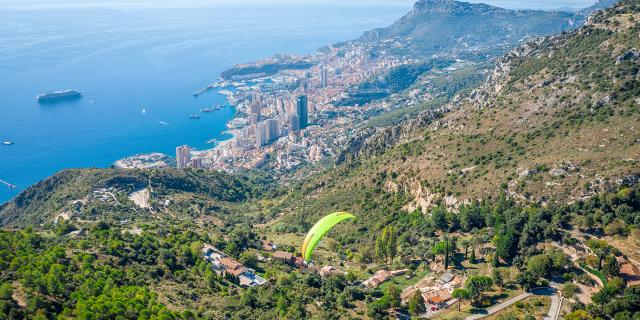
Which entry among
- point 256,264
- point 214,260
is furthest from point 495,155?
point 214,260

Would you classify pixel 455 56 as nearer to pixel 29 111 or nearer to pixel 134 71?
pixel 134 71

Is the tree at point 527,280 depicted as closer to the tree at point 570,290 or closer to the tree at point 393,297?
the tree at point 570,290

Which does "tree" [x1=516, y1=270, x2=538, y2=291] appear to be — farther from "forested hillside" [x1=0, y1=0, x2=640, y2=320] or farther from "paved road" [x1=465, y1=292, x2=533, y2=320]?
"paved road" [x1=465, y1=292, x2=533, y2=320]

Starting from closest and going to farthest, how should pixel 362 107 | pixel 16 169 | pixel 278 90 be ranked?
pixel 16 169
pixel 362 107
pixel 278 90

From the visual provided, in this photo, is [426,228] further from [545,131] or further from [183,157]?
[183,157]

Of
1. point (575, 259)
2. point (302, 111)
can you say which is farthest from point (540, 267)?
point (302, 111)

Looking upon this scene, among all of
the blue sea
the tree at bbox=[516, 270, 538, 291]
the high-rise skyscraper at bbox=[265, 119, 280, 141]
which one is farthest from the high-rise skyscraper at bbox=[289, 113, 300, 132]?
the tree at bbox=[516, 270, 538, 291]

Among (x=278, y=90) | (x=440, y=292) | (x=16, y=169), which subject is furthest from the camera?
(x=278, y=90)
